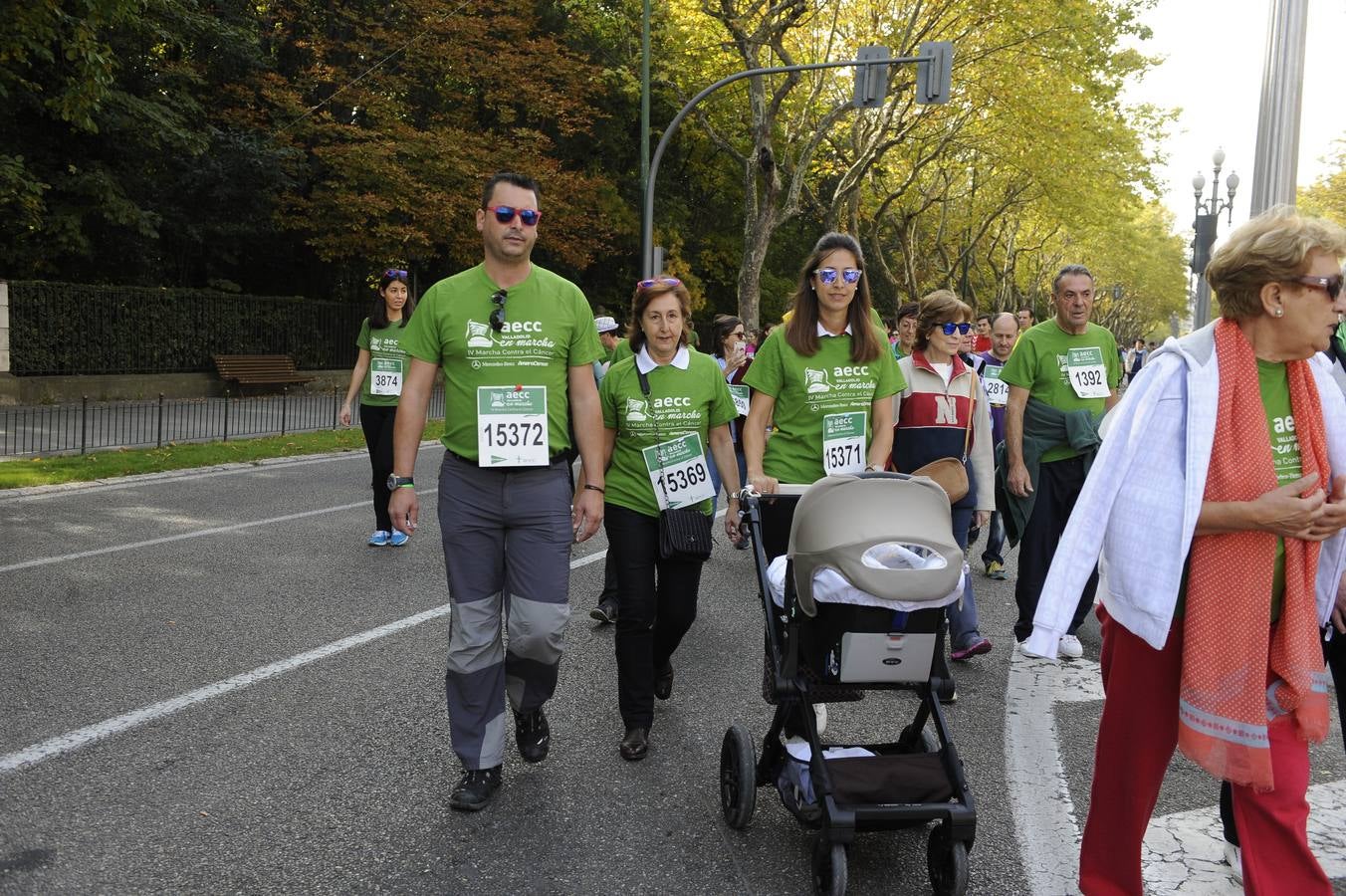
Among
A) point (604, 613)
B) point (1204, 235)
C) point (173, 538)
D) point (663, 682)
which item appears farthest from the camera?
point (1204, 235)

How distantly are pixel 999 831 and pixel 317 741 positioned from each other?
2486mm

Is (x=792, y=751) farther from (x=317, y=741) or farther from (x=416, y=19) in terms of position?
(x=416, y=19)

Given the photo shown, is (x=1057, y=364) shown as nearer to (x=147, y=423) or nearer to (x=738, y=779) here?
(x=738, y=779)

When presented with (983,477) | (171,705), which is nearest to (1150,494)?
(983,477)

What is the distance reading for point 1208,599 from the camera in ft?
9.49

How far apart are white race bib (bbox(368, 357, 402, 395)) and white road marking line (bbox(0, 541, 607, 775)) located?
246 centimetres

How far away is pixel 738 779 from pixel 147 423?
16.2 metres

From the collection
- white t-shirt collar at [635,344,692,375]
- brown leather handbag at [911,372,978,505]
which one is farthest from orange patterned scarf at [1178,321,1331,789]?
white t-shirt collar at [635,344,692,375]

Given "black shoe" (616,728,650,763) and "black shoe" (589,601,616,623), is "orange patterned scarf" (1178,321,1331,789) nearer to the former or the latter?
"black shoe" (616,728,650,763)

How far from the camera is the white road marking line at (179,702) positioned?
4.25 m

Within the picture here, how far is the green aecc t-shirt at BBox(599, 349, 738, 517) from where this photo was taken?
4.68 metres

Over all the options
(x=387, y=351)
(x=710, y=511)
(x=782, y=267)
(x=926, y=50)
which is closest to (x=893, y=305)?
(x=782, y=267)

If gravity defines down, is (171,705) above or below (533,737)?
below

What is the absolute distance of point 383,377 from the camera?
8656 mm
